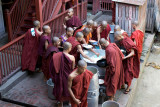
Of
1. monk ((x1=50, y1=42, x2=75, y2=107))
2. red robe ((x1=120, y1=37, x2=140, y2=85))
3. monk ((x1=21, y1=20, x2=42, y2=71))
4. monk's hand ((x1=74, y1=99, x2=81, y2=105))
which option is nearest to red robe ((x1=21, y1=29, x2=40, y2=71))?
monk ((x1=21, y1=20, x2=42, y2=71))

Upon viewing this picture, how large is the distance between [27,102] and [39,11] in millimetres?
2851

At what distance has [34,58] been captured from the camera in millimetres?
6898

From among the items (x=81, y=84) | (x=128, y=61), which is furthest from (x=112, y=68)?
(x=81, y=84)

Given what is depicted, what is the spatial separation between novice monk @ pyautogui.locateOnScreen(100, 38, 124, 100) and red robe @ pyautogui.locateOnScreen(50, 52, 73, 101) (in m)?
0.90

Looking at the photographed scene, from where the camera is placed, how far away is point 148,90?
7.63 meters

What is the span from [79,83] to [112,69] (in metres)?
1.10

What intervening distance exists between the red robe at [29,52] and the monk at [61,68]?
1.71 metres

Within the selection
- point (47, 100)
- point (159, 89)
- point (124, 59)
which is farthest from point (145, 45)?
point (47, 100)

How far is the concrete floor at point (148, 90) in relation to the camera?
6.97 m

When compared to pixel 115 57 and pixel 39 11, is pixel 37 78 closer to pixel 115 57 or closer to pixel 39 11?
pixel 39 11

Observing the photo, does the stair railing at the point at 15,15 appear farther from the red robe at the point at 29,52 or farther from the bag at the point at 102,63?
the bag at the point at 102,63

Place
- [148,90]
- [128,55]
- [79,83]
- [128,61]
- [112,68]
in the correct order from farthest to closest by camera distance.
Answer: [148,90]
[128,61]
[128,55]
[112,68]
[79,83]

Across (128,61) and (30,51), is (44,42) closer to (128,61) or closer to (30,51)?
(30,51)

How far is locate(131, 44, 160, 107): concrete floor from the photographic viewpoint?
6969 millimetres
